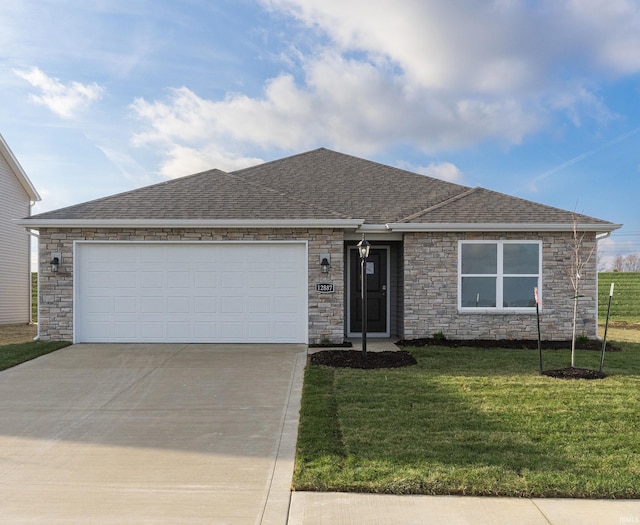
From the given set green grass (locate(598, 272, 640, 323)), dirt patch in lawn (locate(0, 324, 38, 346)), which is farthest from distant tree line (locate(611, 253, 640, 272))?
dirt patch in lawn (locate(0, 324, 38, 346))

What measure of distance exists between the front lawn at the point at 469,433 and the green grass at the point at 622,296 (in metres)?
13.5

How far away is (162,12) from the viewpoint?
11.0m

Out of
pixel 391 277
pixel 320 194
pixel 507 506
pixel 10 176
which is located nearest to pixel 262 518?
pixel 507 506

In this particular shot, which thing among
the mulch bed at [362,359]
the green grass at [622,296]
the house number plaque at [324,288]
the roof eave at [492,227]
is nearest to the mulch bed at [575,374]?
the mulch bed at [362,359]

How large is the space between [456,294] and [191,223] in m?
6.38

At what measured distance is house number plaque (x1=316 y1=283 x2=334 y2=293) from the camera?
36.4 ft

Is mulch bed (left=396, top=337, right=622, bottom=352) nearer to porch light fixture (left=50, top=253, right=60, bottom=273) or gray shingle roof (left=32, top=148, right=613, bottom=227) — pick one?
gray shingle roof (left=32, top=148, right=613, bottom=227)

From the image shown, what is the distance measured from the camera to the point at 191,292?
442 inches

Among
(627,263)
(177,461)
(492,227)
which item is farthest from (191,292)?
(627,263)

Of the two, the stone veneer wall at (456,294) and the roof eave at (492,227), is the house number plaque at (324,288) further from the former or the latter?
the roof eave at (492,227)

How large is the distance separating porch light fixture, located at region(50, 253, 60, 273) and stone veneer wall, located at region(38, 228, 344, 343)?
0.09 meters

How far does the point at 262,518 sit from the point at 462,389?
4.26 m

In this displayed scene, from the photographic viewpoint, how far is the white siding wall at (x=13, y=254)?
56.7ft

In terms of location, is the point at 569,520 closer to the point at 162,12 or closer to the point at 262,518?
the point at 262,518
